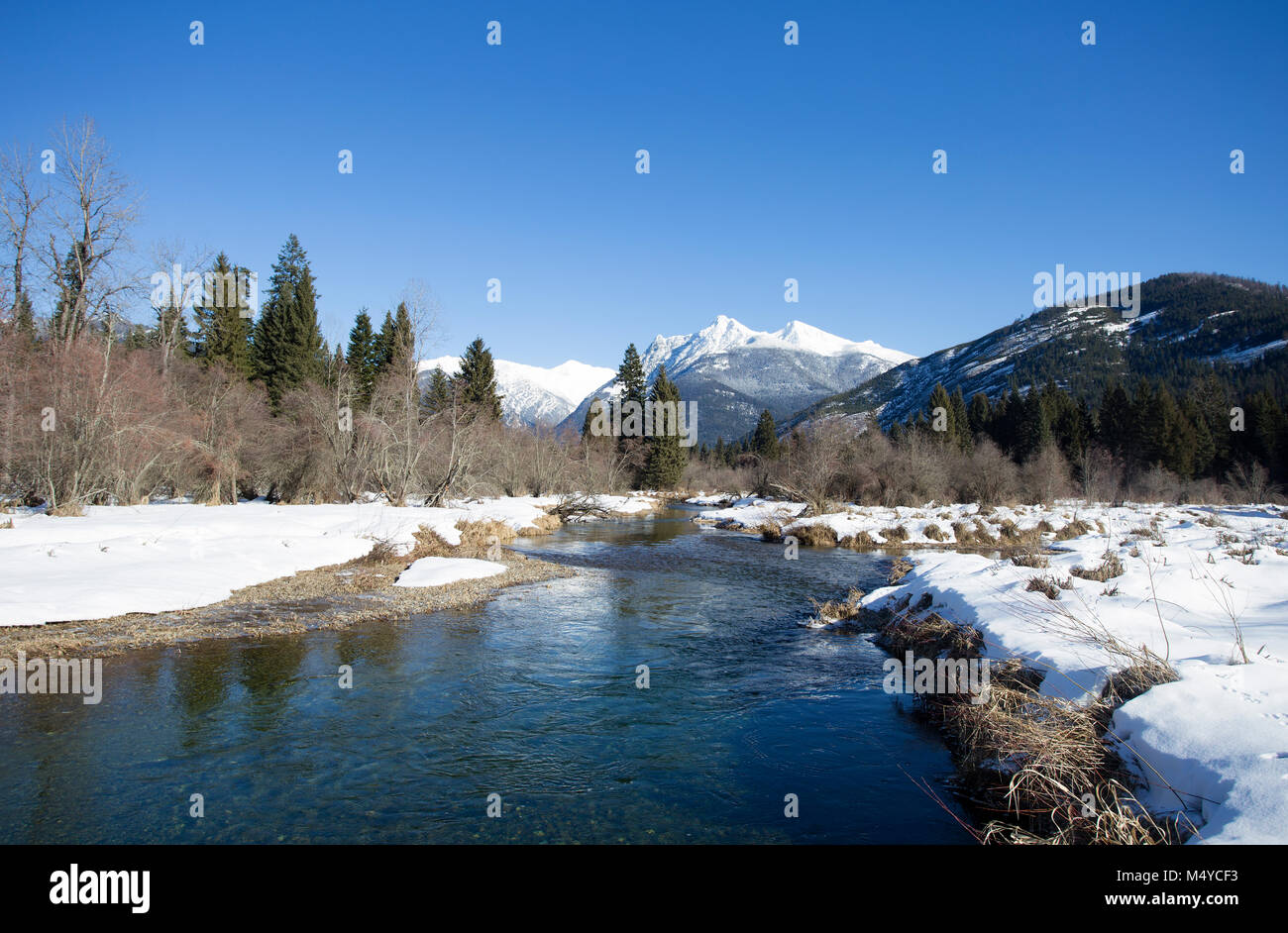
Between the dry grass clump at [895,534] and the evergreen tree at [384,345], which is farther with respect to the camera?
the evergreen tree at [384,345]

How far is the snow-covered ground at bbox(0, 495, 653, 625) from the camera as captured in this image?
11250mm

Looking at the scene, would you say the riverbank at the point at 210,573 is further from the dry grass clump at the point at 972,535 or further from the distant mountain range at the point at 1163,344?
the distant mountain range at the point at 1163,344

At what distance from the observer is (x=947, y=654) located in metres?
9.87

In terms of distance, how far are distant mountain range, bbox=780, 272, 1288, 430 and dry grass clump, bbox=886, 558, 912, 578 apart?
104 metres

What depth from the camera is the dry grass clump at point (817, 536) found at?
99.9ft

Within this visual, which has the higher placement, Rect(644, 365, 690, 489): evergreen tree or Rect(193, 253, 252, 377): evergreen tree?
Rect(193, 253, 252, 377): evergreen tree

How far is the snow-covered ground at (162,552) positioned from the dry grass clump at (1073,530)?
26.2 metres

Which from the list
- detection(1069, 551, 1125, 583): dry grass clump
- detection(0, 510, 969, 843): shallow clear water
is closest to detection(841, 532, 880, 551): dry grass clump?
detection(1069, 551, 1125, 583): dry grass clump

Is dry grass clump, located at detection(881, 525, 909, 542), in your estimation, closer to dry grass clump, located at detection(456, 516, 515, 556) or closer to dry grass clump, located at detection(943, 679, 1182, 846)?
dry grass clump, located at detection(456, 516, 515, 556)

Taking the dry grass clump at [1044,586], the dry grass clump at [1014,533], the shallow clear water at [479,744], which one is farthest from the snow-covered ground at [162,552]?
the dry grass clump at [1014,533]

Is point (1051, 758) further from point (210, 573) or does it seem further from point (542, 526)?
point (542, 526)
